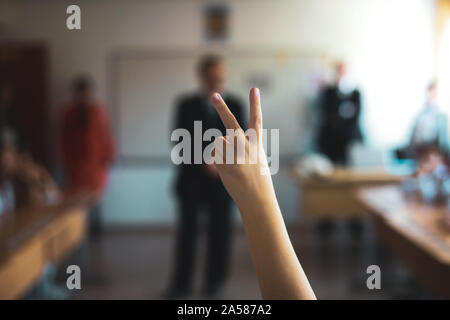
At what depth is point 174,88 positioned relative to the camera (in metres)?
5.08

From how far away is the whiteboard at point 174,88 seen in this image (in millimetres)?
5020

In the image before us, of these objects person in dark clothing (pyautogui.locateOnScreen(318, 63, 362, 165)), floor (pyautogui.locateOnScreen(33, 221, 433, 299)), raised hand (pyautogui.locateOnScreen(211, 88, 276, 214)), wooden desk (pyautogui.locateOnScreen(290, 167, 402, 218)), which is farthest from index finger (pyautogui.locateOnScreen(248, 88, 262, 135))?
person in dark clothing (pyautogui.locateOnScreen(318, 63, 362, 165))

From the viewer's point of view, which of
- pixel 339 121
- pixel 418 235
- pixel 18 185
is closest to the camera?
pixel 418 235

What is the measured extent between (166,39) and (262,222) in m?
4.64

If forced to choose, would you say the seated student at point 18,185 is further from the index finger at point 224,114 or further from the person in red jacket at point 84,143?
the index finger at point 224,114

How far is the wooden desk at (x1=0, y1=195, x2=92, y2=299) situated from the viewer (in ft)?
5.15

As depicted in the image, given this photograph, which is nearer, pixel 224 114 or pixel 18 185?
pixel 224 114

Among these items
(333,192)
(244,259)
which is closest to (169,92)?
(244,259)

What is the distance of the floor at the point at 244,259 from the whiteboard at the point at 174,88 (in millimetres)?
963

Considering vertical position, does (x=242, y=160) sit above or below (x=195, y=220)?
above

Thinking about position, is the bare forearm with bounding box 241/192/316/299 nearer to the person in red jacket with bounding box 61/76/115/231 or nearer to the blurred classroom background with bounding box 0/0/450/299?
the blurred classroom background with bounding box 0/0/450/299

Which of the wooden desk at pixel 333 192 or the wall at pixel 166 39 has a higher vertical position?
the wall at pixel 166 39

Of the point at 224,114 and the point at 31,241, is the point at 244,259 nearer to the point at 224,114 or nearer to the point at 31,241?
the point at 31,241

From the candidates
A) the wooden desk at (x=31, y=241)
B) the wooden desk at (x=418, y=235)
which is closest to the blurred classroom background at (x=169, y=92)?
the wooden desk at (x=31, y=241)
